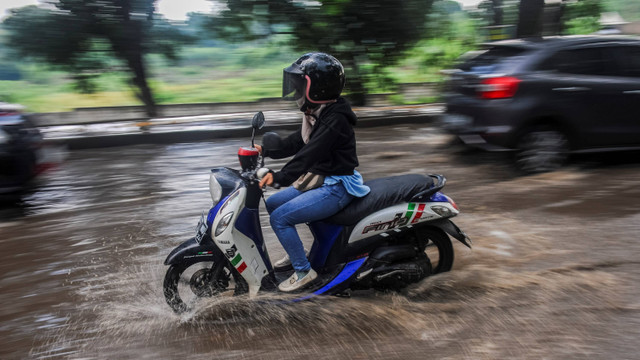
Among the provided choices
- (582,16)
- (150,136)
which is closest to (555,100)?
(150,136)

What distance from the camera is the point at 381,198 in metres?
3.85

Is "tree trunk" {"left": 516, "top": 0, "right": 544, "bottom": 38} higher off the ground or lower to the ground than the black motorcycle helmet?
higher

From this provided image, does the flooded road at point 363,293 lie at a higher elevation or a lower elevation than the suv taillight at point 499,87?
lower

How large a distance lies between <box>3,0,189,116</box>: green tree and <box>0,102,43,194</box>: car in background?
7.49 m

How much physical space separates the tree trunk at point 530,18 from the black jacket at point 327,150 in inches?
366

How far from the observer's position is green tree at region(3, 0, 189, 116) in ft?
43.2

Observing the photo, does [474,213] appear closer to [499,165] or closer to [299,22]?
[499,165]

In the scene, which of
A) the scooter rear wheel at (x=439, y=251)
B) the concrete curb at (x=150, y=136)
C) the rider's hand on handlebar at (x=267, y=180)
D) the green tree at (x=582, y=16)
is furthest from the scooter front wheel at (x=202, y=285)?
the green tree at (x=582, y=16)

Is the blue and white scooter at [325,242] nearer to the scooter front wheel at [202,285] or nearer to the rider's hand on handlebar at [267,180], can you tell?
the scooter front wheel at [202,285]

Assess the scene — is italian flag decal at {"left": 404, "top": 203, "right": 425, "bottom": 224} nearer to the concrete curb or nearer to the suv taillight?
the suv taillight

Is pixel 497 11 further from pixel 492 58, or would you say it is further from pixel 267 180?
pixel 267 180

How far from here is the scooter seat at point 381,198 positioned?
3826 millimetres

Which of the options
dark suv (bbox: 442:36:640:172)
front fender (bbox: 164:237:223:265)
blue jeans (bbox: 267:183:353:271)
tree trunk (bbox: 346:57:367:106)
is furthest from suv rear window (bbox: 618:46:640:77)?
tree trunk (bbox: 346:57:367:106)

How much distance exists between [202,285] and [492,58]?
5.40 m
